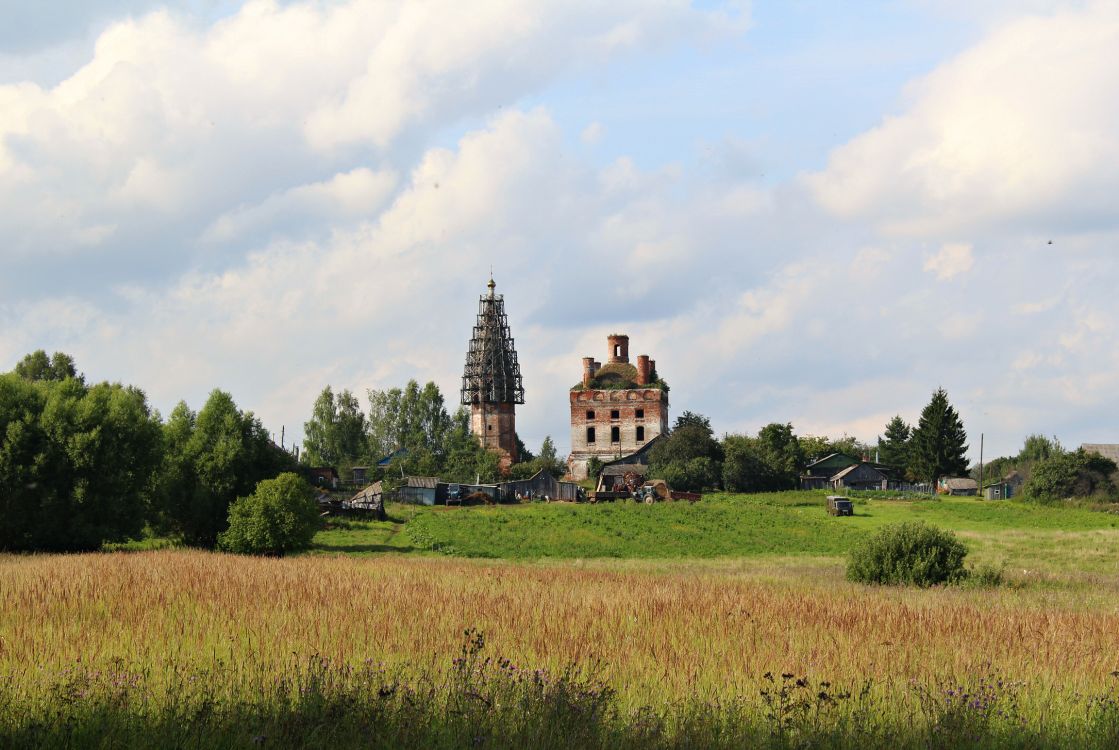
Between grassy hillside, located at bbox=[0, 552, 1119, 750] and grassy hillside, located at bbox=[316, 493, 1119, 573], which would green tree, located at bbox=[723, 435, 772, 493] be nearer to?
grassy hillside, located at bbox=[316, 493, 1119, 573]

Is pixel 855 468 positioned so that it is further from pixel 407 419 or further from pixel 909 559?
pixel 909 559

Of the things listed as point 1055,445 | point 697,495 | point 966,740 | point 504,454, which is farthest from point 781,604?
point 1055,445

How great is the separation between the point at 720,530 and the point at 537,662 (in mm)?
42604

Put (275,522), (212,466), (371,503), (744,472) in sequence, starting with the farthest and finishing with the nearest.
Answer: (744,472) < (371,503) < (212,466) < (275,522)

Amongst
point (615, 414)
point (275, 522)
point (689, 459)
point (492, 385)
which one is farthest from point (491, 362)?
point (275, 522)

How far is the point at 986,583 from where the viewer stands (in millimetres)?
27047

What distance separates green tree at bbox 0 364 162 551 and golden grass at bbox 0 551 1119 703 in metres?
23.1

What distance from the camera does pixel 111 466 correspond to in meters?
45.3

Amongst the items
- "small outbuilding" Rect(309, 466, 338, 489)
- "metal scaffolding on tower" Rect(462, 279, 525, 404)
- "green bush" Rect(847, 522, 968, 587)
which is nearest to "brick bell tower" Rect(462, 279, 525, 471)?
"metal scaffolding on tower" Rect(462, 279, 525, 404)

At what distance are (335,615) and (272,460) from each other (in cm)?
3593

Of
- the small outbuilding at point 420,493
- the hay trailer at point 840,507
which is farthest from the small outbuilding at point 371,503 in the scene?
the hay trailer at point 840,507

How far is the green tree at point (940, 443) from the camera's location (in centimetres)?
10156

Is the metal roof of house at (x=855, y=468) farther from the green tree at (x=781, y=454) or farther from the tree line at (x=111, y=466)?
the tree line at (x=111, y=466)

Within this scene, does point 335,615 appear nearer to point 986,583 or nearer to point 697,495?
point 986,583
